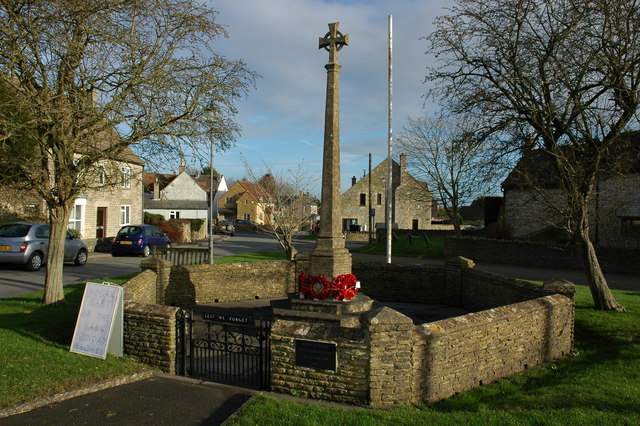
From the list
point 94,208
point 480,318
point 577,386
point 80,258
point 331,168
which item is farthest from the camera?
point 94,208

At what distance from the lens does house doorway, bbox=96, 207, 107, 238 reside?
30594 millimetres

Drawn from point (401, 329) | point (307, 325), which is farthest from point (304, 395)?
point (401, 329)

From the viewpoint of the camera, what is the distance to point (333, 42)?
10312 millimetres

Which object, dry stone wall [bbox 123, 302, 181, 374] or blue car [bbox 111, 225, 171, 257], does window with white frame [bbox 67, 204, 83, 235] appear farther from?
dry stone wall [bbox 123, 302, 181, 374]

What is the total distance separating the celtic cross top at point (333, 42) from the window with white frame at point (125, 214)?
2645cm

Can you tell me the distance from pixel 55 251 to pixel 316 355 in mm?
6957

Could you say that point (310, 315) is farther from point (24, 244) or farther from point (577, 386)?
point (24, 244)

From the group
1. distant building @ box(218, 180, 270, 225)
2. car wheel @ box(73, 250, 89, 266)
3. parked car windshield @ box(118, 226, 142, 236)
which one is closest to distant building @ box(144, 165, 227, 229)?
distant building @ box(218, 180, 270, 225)

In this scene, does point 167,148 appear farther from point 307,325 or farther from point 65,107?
point 307,325

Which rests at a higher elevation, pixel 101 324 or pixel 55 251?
pixel 55 251

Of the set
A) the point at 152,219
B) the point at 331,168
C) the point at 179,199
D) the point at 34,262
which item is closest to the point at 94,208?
the point at 152,219

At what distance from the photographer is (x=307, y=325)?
22.2 ft

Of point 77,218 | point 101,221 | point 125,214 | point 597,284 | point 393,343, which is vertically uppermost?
point 125,214

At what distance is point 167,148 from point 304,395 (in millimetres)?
6718
